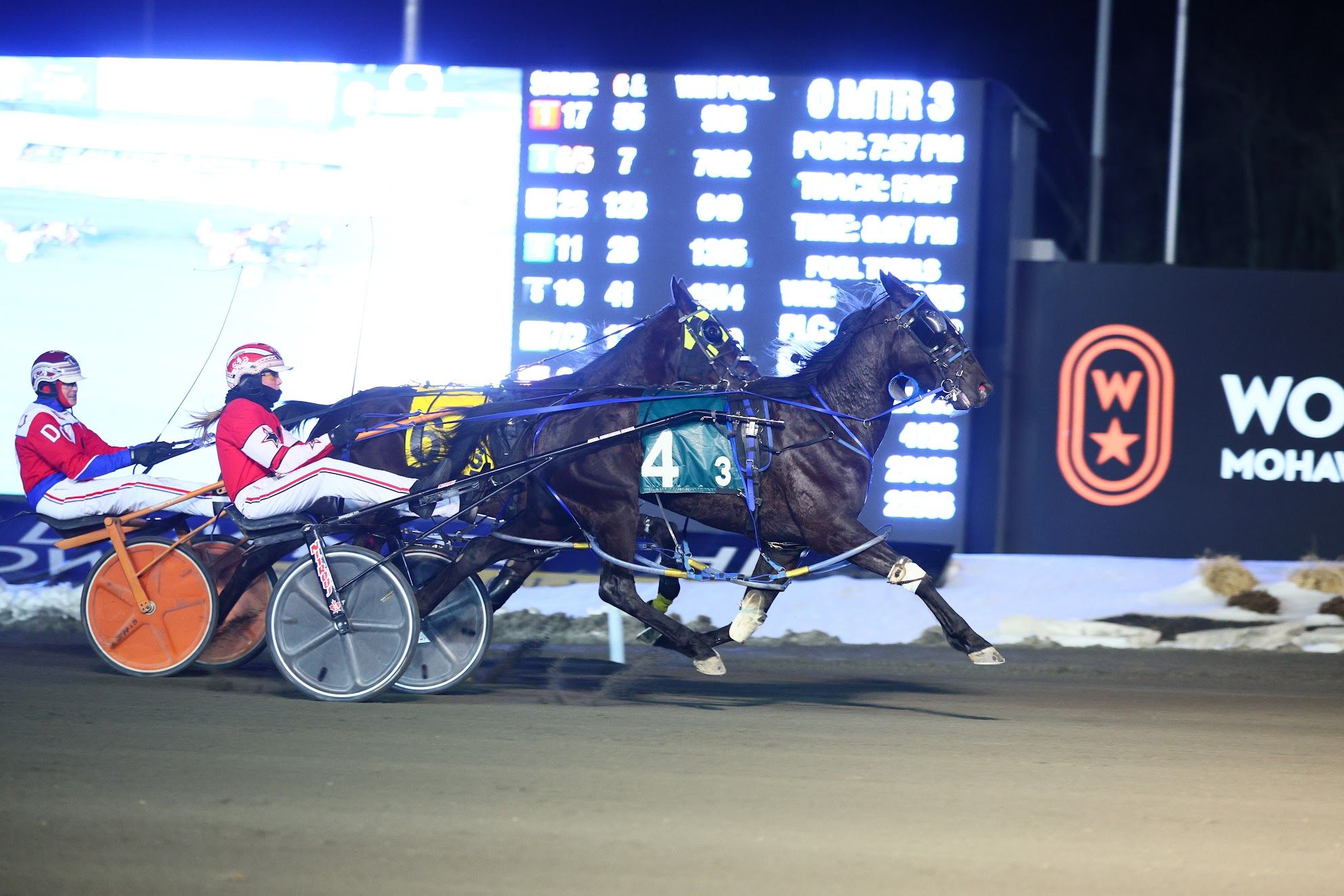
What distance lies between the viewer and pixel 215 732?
572 centimetres

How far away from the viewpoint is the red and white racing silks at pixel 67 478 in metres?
7.43

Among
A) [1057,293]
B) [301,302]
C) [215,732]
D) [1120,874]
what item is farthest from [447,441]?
[1057,293]

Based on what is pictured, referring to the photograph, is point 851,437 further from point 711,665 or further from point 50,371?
point 50,371

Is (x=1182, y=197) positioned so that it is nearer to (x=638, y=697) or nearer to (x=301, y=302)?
(x=301, y=302)

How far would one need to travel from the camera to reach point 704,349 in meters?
7.74

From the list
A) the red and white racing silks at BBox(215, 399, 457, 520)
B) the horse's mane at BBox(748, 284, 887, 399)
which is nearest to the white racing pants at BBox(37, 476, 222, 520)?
the red and white racing silks at BBox(215, 399, 457, 520)

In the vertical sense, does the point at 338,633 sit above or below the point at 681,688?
Answer: above

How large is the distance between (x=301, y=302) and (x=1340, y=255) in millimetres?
25166

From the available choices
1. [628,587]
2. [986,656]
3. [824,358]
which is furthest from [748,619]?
[824,358]

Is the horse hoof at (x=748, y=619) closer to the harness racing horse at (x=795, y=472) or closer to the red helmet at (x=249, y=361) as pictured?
the harness racing horse at (x=795, y=472)

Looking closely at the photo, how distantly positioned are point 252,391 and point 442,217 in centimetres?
385

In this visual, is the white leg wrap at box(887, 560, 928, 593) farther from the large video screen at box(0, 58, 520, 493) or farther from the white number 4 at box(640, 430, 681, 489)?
the large video screen at box(0, 58, 520, 493)

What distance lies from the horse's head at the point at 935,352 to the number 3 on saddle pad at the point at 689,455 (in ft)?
3.13

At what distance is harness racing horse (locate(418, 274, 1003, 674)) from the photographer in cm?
705
